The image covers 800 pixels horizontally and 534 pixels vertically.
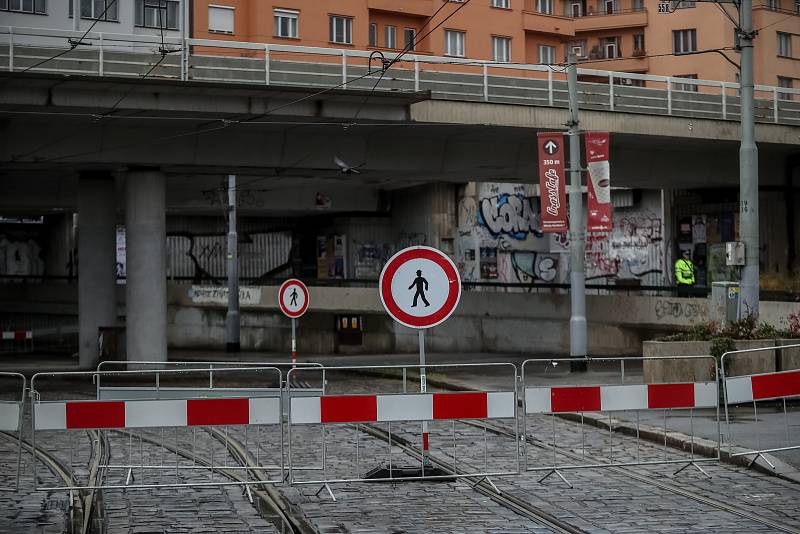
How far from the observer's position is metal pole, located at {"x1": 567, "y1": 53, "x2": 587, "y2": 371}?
25.8 metres

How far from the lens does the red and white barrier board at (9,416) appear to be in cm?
1103

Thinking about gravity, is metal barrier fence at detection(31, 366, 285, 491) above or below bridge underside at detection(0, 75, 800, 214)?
below

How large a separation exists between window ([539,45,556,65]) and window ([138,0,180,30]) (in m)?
17.8

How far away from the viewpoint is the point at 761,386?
1270 cm

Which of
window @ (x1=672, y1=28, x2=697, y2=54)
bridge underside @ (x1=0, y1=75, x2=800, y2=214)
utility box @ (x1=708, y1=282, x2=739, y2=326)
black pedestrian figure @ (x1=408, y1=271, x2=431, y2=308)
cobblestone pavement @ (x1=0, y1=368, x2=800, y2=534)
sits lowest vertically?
cobblestone pavement @ (x1=0, y1=368, x2=800, y2=534)

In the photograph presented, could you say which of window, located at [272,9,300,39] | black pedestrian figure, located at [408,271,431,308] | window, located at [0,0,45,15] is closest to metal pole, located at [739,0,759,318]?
black pedestrian figure, located at [408,271,431,308]

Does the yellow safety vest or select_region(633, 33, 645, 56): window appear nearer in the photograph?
the yellow safety vest

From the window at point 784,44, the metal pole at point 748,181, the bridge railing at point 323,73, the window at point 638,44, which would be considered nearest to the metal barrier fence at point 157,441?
the metal pole at point 748,181

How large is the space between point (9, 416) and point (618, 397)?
18.2 feet

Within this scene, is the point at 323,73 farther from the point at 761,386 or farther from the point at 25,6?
the point at 25,6

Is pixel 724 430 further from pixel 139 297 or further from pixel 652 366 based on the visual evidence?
pixel 139 297

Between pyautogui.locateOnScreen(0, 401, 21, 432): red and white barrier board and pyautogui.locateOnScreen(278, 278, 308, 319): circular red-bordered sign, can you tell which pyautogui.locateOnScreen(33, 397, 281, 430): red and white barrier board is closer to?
pyautogui.locateOnScreen(0, 401, 21, 432): red and white barrier board

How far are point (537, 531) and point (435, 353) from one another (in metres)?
29.3

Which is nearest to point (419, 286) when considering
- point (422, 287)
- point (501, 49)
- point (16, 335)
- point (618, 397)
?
point (422, 287)
